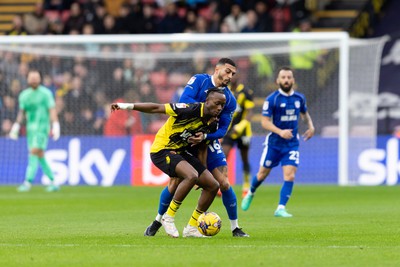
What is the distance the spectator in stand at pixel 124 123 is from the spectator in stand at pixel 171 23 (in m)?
2.93

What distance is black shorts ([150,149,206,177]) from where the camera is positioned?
11625mm

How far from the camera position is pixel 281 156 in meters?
16.0

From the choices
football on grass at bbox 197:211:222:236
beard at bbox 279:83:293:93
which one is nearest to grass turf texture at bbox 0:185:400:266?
football on grass at bbox 197:211:222:236

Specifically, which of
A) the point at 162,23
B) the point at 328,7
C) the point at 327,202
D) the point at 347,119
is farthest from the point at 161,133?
the point at 328,7

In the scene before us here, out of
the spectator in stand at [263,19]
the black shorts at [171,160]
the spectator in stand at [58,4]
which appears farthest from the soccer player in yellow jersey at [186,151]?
the spectator in stand at [58,4]

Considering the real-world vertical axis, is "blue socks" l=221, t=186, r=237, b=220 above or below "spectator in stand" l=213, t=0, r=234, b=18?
below

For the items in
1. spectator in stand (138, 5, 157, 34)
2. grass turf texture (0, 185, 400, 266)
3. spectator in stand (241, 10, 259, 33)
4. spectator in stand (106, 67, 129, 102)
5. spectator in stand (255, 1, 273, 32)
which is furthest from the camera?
spectator in stand (138, 5, 157, 34)

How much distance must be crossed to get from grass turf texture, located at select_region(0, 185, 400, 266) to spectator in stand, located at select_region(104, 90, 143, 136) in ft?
17.5

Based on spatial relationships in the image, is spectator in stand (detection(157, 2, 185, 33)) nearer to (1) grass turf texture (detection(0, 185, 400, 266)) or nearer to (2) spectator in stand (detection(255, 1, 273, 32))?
(2) spectator in stand (detection(255, 1, 273, 32))

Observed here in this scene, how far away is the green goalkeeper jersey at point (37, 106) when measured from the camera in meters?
22.4

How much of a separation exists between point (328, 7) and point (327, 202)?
13.6m

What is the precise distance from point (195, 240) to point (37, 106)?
38.5 feet

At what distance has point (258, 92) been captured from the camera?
25.9 metres

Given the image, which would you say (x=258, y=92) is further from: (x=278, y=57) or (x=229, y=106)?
(x=229, y=106)
